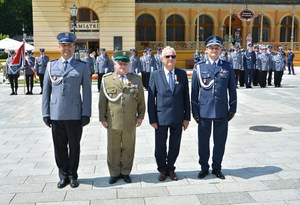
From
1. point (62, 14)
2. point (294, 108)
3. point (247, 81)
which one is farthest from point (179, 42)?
point (294, 108)

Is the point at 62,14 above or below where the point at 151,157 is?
above

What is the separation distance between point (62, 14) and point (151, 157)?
2563 cm

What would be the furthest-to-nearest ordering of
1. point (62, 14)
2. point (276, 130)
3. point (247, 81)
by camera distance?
1. point (62, 14)
2. point (247, 81)
3. point (276, 130)

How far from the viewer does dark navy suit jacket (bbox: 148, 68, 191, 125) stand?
18.2 ft

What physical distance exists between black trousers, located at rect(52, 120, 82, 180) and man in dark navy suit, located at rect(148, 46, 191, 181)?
113cm

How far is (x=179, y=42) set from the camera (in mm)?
33062

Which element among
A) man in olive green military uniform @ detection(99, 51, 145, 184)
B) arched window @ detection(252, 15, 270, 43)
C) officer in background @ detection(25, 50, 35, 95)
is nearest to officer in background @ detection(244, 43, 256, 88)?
officer in background @ detection(25, 50, 35, 95)

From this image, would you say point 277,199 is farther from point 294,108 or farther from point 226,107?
point 294,108

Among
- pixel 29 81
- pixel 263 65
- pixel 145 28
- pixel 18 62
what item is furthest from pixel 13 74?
pixel 145 28

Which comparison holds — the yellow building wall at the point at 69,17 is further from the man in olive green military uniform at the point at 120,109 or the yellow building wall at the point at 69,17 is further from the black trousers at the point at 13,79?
the man in olive green military uniform at the point at 120,109

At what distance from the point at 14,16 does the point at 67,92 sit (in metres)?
50.1

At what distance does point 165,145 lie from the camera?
5758 mm

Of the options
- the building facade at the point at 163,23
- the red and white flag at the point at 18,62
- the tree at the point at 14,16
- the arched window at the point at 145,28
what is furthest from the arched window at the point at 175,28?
the tree at the point at 14,16

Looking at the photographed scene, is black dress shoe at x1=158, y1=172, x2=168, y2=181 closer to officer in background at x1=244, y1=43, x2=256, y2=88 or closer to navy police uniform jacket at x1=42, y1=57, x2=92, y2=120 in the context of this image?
navy police uniform jacket at x1=42, y1=57, x2=92, y2=120
